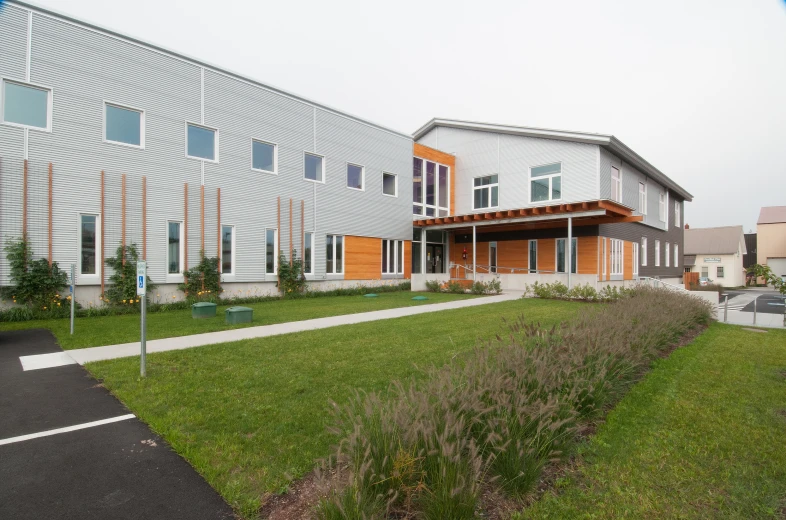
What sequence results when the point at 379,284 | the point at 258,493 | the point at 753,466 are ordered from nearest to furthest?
the point at 258,493, the point at 753,466, the point at 379,284

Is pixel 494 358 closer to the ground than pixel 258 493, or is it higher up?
higher up

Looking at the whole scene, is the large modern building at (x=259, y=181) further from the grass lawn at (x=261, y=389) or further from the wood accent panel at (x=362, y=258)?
the grass lawn at (x=261, y=389)

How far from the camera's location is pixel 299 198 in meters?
18.5

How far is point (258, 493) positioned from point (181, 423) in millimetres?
1646

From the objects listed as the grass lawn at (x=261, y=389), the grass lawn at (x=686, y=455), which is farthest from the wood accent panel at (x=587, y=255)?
the grass lawn at (x=686, y=455)

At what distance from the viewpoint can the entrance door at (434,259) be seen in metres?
25.4

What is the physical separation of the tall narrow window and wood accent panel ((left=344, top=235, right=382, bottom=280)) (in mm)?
9410

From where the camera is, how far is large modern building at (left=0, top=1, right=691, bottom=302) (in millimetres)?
12234

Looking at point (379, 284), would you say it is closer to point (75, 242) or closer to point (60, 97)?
point (75, 242)

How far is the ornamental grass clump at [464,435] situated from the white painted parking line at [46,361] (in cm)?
563

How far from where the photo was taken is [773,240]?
52.2 metres

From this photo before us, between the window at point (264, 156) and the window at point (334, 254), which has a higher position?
the window at point (264, 156)

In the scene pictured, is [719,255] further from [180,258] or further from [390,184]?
[180,258]

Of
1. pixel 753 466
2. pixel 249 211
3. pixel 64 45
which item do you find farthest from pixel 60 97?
pixel 753 466
